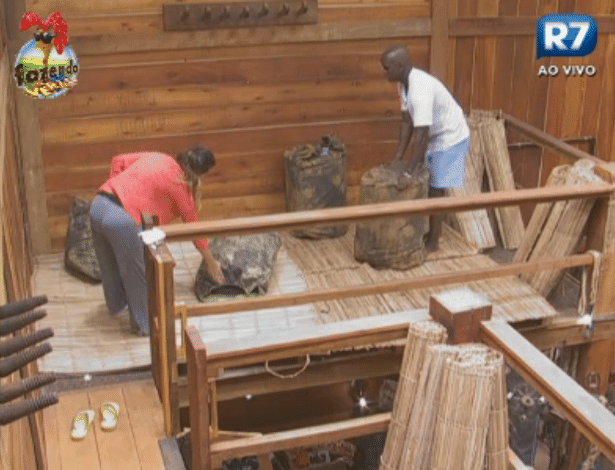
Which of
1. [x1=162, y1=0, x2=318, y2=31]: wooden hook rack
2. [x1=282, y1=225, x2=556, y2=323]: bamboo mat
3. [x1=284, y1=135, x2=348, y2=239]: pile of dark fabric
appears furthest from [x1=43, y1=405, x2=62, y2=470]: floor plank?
[x1=162, y1=0, x2=318, y2=31]: wooden hook rack

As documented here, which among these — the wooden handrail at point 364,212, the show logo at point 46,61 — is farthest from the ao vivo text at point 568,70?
the show logo at point 46,61

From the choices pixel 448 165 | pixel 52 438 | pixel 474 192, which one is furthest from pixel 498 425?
pixel 474 192

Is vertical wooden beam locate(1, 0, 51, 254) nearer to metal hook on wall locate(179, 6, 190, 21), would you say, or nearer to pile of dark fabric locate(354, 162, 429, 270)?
metal hook on wall locate(179, 6, 190, 21)

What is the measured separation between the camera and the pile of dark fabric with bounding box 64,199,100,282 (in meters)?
6.85

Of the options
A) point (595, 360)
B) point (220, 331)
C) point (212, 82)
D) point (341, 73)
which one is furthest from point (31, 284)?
point (595, 360)

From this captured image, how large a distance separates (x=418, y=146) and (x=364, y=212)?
1599 mm

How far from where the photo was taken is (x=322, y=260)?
23.2 ft

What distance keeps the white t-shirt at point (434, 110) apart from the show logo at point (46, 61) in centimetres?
258

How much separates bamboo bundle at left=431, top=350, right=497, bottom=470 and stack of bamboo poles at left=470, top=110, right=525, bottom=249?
3961 millimetres

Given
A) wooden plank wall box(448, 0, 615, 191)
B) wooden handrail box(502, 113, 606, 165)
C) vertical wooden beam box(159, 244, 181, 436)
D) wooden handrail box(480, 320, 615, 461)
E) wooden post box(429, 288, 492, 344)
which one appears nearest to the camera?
wooden handrail box(480, 320, 615, 461)

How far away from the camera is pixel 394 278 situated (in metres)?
6.61

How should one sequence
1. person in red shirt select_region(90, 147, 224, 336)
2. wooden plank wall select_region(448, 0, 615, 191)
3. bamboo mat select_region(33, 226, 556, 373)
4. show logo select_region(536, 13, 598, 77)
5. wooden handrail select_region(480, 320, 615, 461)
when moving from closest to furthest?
wooden handrail select_region(480, 320, 615, 461)
person in red shirt select_region(90, 147, 224, 336)
bamboo mat select_region(33, 226, 556, 373)
wooden plank wall select_region(448, 0, 615, 191)
show logo select_region(536, 13, 598, 77)

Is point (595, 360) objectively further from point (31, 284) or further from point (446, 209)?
point (31, 284)

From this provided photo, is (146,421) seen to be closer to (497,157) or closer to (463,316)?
(463,316)
